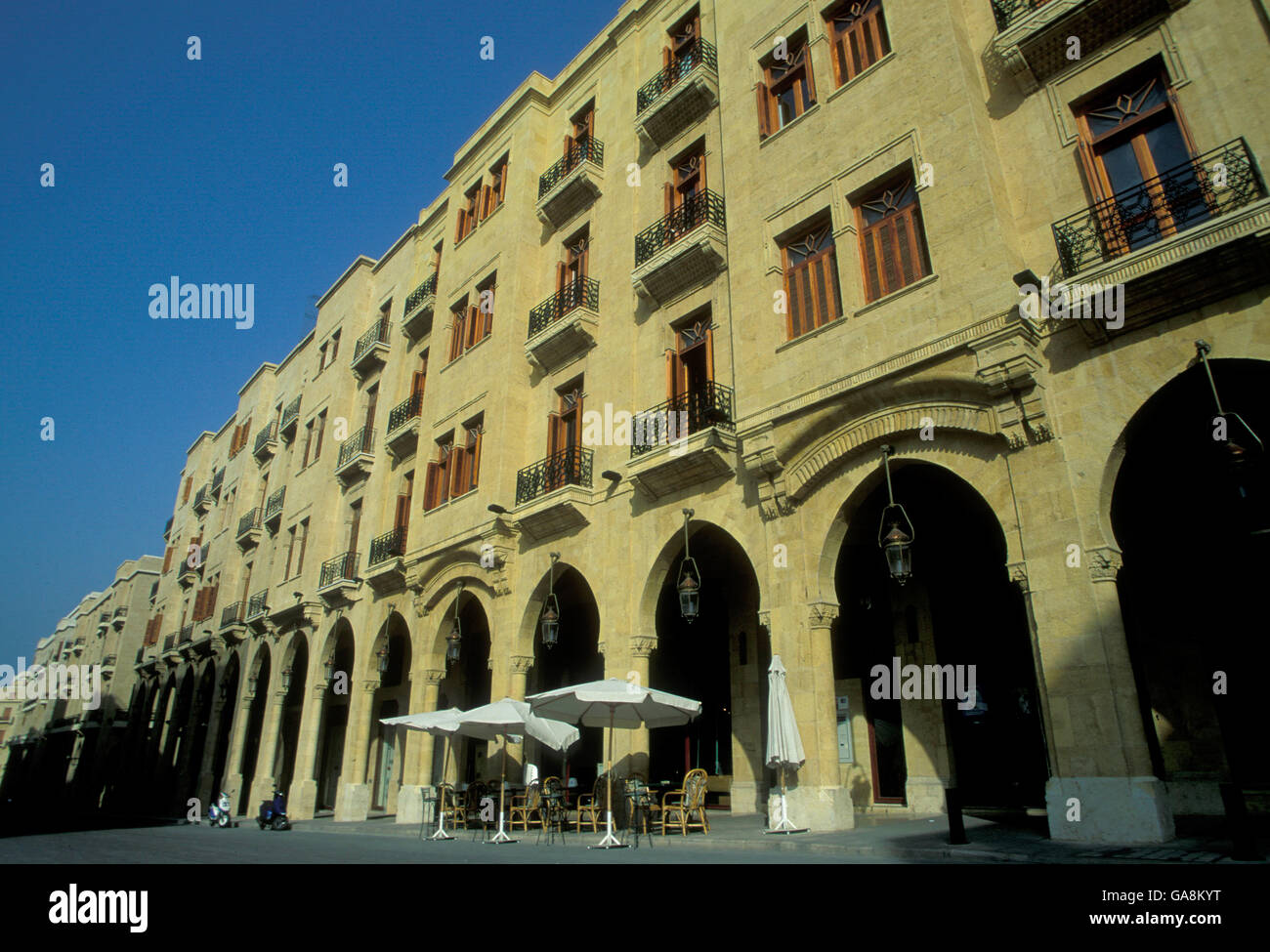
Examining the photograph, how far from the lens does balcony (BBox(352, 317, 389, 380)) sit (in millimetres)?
26734

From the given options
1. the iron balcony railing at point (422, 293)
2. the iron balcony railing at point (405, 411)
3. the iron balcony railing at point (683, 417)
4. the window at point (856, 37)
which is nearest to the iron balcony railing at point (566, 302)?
the iron balcony railing at point (683, 417)

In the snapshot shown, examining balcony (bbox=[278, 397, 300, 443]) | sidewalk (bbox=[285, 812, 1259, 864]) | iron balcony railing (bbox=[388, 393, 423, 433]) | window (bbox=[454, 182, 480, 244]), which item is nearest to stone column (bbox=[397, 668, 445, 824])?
sidewalk (bbox=[285, 812, 1259, 864])

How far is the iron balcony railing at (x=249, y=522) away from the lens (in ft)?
107

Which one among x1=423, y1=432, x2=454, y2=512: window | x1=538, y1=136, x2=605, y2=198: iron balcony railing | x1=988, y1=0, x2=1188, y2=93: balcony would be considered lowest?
x1=423, y1=432, x2=454, y2=512: window

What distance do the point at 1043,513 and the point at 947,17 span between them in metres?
8.06

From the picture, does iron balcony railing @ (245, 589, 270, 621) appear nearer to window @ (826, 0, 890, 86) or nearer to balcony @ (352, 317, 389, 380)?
balcony @ (352, 317, 389, 380)

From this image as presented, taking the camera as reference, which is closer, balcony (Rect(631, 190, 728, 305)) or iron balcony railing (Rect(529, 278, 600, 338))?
balcony (Rect(631, 190, 728, 305))

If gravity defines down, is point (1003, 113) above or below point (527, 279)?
below

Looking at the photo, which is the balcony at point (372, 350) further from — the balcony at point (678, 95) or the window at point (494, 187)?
the balcony at point (678, 95)

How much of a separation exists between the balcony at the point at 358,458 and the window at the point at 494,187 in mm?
8433

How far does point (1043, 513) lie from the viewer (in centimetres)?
923

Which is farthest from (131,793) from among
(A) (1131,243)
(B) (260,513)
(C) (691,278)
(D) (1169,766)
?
(A) (1131,243)

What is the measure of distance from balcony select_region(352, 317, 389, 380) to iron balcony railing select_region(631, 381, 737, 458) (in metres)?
14.5
